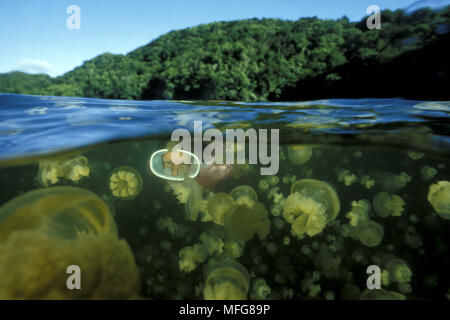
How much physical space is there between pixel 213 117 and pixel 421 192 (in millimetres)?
2711

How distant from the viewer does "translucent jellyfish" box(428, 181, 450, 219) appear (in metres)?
3.28

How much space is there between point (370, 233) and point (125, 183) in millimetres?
2573

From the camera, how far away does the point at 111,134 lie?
3.82 m

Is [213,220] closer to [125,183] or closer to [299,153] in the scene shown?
[125,183]

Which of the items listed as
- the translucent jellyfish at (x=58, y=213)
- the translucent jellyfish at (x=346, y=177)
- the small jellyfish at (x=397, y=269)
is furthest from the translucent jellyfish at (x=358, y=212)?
the translucent jellyfish at (x=58, y=213)

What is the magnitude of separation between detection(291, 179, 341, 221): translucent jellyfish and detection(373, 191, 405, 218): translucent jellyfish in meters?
0.44

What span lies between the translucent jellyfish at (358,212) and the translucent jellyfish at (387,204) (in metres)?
0.11

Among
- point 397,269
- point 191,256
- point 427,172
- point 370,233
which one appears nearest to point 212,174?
point 191,256

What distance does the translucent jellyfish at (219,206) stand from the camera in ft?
10.2

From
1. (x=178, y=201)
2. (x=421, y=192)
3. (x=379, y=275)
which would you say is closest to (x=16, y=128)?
(x=178, y=201)

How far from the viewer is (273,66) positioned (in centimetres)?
2492

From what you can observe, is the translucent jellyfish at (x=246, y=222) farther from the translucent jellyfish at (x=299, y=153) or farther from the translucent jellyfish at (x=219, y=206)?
the translucent jellyfish at (x=299, y=153)

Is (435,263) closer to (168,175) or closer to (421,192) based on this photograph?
(421,192)

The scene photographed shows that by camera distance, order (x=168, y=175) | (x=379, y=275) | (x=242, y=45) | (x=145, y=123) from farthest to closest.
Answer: (x=242, y=45), (x=145, y=123), (x=168, y=175), (x=379, y=275)
